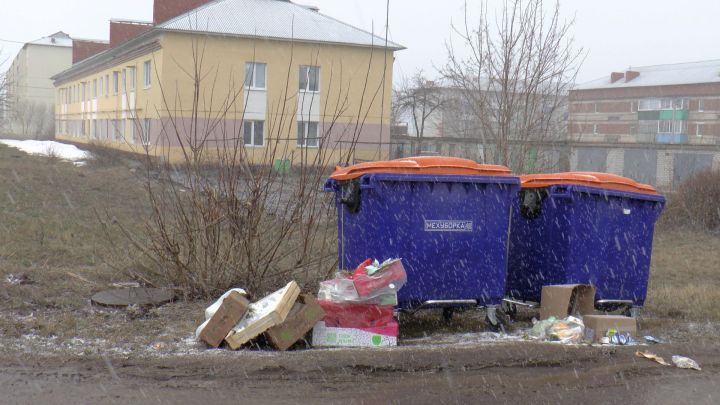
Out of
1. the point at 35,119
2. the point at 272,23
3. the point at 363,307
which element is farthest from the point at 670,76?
the point at 363,307

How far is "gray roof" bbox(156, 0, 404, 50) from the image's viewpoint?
106 ft

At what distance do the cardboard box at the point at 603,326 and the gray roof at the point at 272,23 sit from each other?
26708mm

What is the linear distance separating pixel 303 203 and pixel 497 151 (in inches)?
224

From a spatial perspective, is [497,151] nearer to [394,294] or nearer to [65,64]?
[394,294]

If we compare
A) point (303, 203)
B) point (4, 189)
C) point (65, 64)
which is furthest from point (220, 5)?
point (65, 64)

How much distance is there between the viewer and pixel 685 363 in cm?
565

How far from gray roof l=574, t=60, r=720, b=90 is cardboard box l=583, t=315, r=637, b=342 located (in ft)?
194

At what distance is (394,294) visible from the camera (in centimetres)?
571

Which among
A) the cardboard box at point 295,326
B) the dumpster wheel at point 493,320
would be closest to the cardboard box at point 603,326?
the dumpster wheel at point 493,320

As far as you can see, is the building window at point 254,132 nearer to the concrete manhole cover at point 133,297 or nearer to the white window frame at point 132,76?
the white window frame at point 132,76

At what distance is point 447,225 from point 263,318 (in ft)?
5.62

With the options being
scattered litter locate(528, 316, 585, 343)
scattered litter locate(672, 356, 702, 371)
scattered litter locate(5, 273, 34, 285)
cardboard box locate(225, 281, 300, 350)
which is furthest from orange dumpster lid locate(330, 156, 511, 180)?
scattered litter locate(5, 273, 34, 285)

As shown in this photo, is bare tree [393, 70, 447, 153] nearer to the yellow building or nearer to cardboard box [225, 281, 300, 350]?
the yellow building

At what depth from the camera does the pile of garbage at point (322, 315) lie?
5535 mm
